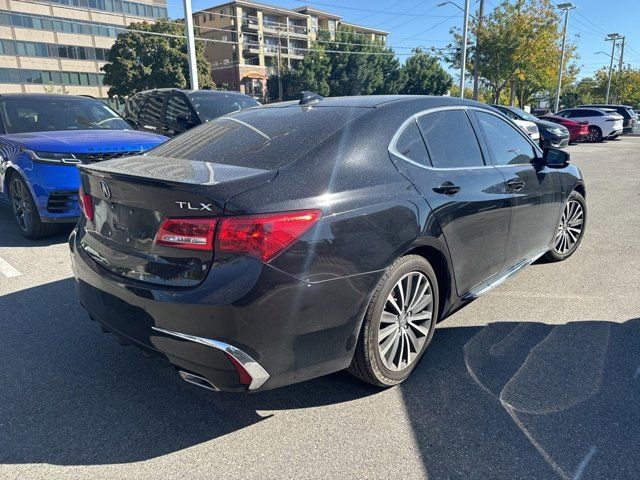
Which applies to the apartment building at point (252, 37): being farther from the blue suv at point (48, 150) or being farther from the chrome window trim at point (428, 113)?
the chrome window trim at point (428, 113)

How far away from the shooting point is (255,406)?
2.66 meters

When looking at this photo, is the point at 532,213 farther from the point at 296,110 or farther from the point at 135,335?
the point at 135,335

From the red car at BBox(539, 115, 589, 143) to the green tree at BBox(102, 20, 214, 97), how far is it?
Answer: 34.3 meters

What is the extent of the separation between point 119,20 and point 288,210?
238ft

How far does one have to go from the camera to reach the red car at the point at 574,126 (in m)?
22.0

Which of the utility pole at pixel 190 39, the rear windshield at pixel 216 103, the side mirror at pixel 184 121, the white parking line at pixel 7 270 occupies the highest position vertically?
the utility pole at pixel 190 39

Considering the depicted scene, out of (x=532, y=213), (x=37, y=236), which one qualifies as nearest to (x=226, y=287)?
(x=532, y=213)

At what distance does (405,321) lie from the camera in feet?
9.12

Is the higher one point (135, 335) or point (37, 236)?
point (135, 335)

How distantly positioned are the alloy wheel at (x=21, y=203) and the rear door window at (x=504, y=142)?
487cm

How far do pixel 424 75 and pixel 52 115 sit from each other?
64669mm

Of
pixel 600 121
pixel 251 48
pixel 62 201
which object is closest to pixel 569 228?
pixel 62 201

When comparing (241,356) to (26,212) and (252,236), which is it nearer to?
(252,236)

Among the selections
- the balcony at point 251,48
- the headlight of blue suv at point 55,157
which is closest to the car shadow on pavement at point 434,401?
A: the headlight of blue suv at point 55,157
